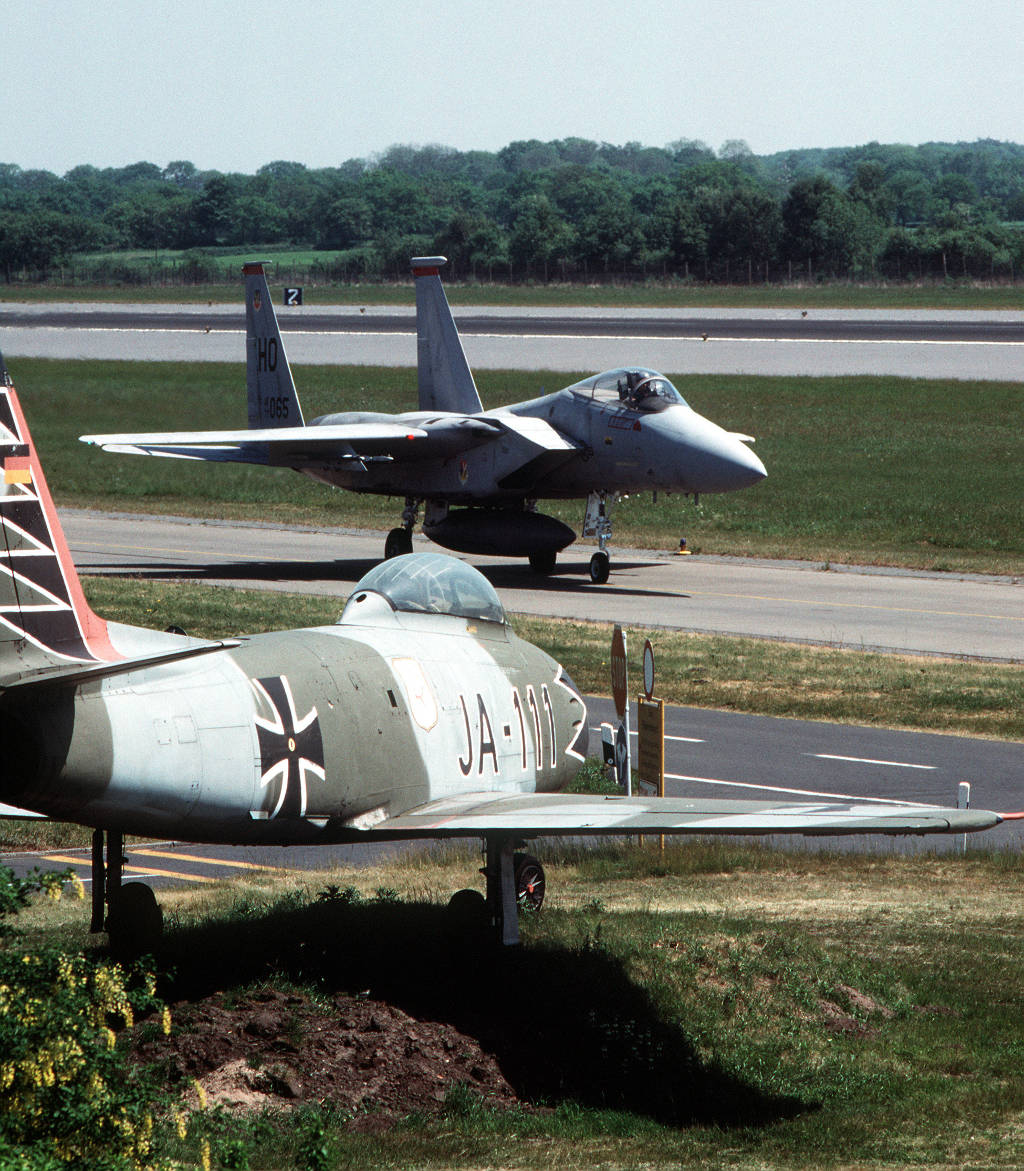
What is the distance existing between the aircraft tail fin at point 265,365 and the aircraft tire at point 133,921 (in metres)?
28.2

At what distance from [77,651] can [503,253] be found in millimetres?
120953

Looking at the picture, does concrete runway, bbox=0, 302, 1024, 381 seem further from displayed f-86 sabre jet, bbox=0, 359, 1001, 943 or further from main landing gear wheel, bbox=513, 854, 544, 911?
displayed f-86 sabre jet, bbox=0, 359, 1001, 943

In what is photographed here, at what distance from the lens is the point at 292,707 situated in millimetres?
10414

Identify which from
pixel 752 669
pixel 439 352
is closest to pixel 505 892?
pixel 752 669

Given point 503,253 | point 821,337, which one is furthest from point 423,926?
point 503,253

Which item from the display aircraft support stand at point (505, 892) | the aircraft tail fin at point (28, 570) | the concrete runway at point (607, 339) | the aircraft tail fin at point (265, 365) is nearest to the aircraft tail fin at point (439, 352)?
the aircraft tail fin at point (265, 365)

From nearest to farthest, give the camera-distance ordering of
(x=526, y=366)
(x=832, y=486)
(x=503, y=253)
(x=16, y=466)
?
(x=16, y=466) < (x=832, y=486) < (x=526, y=366) < (x=503, y=253)

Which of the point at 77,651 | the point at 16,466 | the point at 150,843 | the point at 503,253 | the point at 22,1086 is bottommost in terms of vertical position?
the point at 150,843

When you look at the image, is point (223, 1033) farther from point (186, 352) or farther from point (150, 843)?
point (186, 352)

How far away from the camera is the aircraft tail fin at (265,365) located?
38156 mm

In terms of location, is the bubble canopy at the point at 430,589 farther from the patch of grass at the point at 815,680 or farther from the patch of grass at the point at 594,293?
the patch of grass at the point at 594,293

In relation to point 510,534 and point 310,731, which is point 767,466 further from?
point 310,731

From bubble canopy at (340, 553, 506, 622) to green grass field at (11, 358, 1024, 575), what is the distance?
27.0m

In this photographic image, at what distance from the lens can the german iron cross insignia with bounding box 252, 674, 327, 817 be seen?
33.3ft
